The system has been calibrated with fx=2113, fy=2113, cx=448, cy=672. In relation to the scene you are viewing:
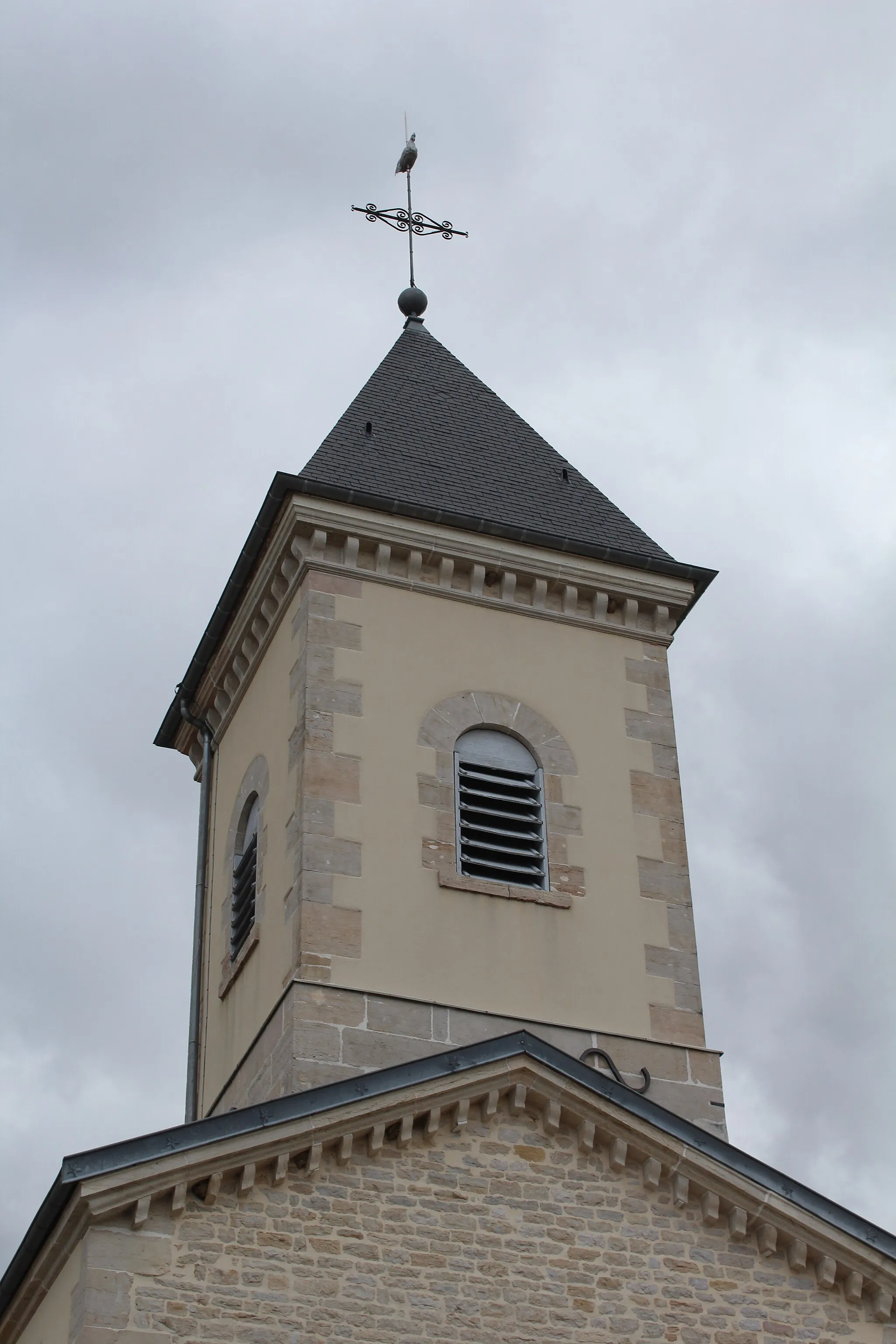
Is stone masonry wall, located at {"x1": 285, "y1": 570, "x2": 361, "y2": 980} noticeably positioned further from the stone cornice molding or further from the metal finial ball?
the metal finial ball

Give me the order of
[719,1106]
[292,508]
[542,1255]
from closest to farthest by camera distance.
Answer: [542,1255]
[719,1106]
[292,508]

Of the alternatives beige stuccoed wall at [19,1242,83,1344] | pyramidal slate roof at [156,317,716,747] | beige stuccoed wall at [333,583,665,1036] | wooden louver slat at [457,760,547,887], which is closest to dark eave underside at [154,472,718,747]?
pyramidal slate roof at [156,317,716,747]

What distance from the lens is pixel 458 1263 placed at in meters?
13.2

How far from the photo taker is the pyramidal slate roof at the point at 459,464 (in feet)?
60.8

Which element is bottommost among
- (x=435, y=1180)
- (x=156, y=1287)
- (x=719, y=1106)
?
(x=156, y=1287)

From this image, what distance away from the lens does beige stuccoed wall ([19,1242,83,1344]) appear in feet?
41.5

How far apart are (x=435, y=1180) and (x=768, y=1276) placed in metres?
2.31

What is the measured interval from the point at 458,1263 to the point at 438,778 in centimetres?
478

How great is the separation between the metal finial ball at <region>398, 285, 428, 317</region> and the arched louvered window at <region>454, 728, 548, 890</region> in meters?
6.25

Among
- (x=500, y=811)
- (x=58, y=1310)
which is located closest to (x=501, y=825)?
(x=500, y=811)

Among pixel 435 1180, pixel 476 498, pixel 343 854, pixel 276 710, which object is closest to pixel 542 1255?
pixel 435 1180

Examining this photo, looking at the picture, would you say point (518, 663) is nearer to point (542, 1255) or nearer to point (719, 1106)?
point (719, 1106)

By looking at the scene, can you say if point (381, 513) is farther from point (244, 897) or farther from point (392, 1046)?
point (392, 1046)

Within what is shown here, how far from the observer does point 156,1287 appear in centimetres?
1248
